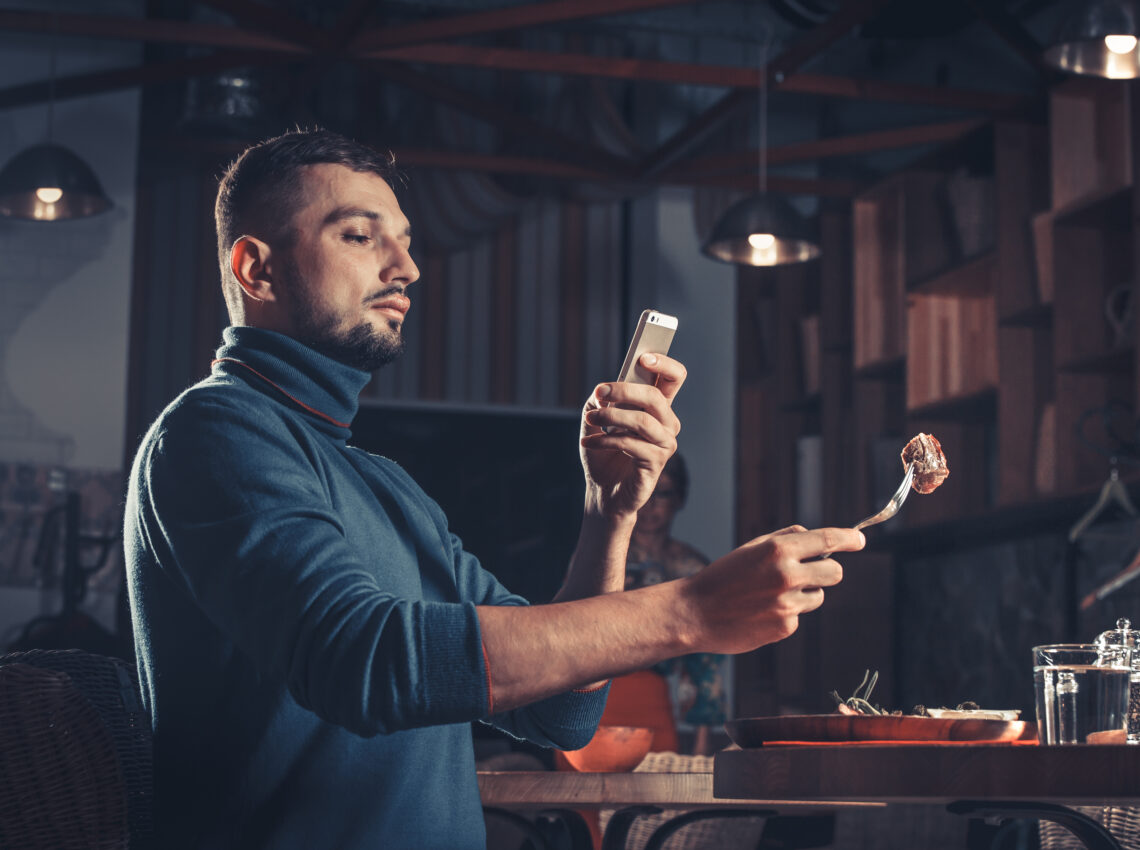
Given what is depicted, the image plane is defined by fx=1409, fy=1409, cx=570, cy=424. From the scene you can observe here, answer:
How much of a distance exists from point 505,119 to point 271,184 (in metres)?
4.35

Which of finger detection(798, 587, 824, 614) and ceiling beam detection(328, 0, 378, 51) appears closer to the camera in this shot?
finger detection(798, 587, 824, 614)

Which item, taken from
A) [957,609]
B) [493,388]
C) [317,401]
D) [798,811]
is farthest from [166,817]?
[493,388]

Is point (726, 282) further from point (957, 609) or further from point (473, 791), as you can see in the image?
point (473, 791)

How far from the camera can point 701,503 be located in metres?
7.18

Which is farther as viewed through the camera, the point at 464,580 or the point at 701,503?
the point at 701,503

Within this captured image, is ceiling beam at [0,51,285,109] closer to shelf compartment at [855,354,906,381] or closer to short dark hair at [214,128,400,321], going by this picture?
shelf compartment at [855,354,906,381]

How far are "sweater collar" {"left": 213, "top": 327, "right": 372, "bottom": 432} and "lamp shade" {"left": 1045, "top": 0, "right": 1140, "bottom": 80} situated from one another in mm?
2507

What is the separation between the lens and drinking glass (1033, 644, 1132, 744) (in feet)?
4.27

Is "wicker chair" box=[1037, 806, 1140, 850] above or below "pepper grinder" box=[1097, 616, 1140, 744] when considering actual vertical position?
below

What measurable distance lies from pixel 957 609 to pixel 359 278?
4014 millimetres

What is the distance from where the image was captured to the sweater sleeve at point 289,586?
1.01 metres

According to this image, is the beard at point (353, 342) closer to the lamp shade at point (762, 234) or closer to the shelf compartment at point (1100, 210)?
the shelf compartment at point (1100, 210)

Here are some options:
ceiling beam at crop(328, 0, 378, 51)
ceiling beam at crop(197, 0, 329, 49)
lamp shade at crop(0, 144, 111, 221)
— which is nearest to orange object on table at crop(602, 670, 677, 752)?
ceiling beam at crop(328, 0, 378, 51)

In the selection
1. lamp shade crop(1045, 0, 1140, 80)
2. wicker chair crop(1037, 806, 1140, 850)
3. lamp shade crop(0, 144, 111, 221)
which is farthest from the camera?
lamp shade crop(0, 144, 111, 221)
